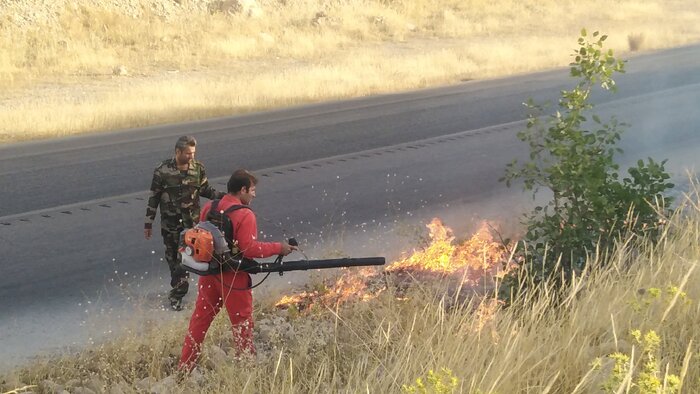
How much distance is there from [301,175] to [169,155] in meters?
2.30

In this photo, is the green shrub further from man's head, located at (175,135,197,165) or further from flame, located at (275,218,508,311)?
man's head, located at (175,135,197,165)

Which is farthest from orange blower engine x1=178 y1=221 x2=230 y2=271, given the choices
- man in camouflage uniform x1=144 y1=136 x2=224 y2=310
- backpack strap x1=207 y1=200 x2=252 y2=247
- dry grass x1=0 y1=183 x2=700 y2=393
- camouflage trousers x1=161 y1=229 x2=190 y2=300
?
camouflage trousers x1=161 y1=229 x2=190 y2=300

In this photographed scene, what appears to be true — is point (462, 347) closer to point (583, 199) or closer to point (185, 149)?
point (583, 199)

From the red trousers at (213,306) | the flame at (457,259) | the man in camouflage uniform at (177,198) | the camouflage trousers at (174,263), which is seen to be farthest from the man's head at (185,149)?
the flame at (457,259)

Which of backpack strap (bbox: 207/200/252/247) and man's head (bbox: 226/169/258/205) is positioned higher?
man's head (bbox: 226/169/258/205)

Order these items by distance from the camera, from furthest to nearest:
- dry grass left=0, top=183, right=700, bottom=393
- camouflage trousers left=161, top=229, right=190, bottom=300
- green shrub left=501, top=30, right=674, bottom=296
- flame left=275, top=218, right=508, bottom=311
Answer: camouflage trousers left=161, top=229, right=190, bottom=300 → flame left=275, top=218, right=508, bottom=311 → green shrub left=501, top=30, right=674, bottom=296 → dry grass left=0, top=183, right=700, bottom=393

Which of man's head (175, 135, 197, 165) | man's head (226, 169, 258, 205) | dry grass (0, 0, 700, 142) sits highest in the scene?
dry grass (0, 0, 700, 142)

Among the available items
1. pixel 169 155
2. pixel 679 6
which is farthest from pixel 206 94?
pixel 679 6

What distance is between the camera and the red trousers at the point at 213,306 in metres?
5.38

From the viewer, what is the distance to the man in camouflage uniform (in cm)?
670

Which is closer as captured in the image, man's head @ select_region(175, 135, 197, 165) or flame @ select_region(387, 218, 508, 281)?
man's head @ select_region(175, 135, 197, 165)

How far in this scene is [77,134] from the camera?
1389 centimetres

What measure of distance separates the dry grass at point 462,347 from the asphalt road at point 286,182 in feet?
2.95

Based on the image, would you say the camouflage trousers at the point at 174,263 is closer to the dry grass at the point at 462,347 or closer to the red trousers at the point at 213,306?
the dry grass at the point at 462,347
